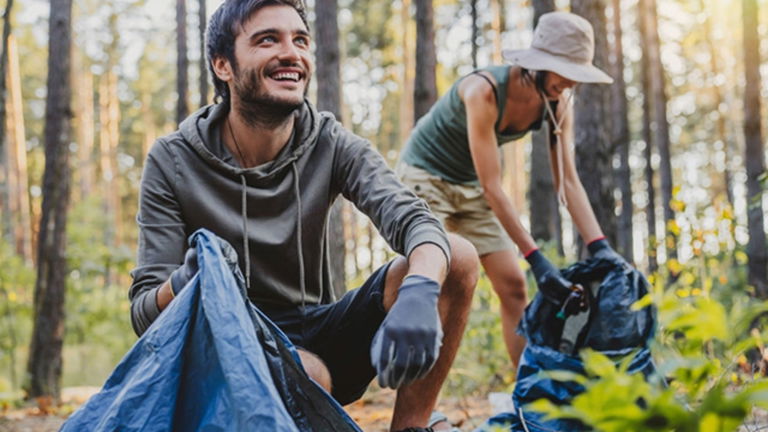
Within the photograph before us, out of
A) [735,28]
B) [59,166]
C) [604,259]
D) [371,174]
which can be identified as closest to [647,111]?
[735,28]

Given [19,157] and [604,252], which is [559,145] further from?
[19,157]

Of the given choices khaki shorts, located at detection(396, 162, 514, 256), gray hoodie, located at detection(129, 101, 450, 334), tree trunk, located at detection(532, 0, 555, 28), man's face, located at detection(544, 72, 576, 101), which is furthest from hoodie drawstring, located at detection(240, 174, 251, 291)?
tree trunk, located at detection(532, 0, 555, 28)

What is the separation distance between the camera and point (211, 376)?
1.70 meters

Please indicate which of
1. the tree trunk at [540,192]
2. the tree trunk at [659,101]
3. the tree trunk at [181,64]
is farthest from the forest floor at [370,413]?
the tree trunk at [659,101]

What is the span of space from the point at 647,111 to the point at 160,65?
21038mm

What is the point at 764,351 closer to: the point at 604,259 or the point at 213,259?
the point at 604,259

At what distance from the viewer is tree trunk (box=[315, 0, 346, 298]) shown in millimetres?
6473

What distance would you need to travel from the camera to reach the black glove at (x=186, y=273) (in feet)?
6.21

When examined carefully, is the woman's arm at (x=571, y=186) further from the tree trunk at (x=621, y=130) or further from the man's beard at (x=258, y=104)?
the tree trunk at (x=621, y=130)

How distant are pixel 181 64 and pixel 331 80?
467 centimetres

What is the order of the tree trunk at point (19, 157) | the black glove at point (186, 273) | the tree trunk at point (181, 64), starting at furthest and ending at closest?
the tree trunk at point (19, 157), the tree trunk at point (181, 64), the black glove at point (186, 273)

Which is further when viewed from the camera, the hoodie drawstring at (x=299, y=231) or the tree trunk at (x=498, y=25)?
the tree trunk at (x=498, y=25)

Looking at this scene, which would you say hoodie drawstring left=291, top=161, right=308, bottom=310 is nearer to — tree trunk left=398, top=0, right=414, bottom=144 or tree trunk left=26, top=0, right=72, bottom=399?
tree trunk left=26, top=0, right=72, bottom=399

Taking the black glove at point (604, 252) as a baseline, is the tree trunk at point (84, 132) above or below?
above
